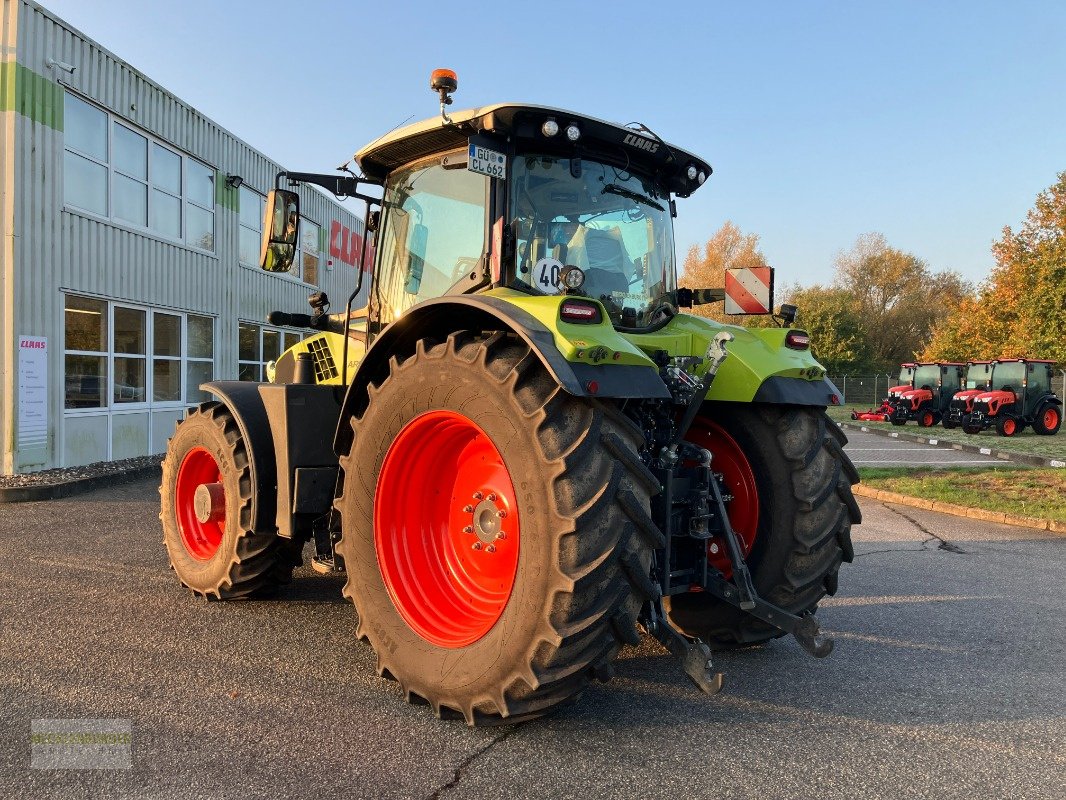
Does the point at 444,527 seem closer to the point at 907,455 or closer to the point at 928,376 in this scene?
the point at 907,455

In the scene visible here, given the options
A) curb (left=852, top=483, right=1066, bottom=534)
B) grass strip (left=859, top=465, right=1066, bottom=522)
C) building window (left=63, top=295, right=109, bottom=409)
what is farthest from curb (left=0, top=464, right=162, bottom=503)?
grass strip (left=859, top=465, right=1066, bottom=522)

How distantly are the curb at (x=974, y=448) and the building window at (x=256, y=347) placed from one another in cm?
1441

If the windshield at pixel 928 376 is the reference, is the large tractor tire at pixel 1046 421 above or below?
below

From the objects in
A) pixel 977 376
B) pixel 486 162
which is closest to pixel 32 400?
pixel 486 162

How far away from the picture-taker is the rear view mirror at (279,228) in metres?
4.27

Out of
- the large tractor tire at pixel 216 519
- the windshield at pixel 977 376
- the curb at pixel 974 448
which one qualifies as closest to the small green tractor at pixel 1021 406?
the windshield at pixel 977 376

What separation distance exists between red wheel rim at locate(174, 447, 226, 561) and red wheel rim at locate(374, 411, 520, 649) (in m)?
2.09

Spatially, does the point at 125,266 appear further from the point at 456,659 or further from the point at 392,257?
the point at 456,659

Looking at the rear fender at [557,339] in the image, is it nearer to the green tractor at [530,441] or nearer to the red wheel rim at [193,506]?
the green tractor at [530,441]

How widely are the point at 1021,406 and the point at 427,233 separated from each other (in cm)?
2537

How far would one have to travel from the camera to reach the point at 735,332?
423 centimetres

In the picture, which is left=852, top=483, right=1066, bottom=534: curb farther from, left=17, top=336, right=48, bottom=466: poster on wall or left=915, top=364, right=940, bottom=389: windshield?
left=915, top=364, right=940, bottom=389: windshield

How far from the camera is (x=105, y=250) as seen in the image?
11.4 m

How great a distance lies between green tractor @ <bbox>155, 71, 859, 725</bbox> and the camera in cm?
289
